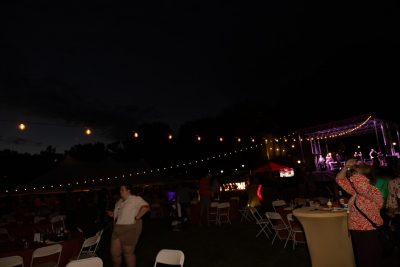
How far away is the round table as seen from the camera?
429 centimetres

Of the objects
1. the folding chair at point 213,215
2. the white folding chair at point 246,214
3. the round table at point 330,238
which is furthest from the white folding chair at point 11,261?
the white folding chair at point 246,214

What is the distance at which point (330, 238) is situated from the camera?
431 centimetres

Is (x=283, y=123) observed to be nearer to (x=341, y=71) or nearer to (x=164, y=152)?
(x=341, y=71)

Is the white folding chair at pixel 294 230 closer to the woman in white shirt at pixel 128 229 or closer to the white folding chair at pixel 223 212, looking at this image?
the woman in white shirt at pixel 128 229

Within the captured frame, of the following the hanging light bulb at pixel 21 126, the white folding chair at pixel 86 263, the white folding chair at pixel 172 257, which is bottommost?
the white folding chair at pixel 172 257

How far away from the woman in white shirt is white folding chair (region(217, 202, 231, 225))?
17.5 ft

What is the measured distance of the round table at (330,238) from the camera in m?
4.29

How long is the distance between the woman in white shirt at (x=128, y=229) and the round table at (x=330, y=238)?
2.27 m

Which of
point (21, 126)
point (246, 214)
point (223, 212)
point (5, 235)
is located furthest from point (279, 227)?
point (21, 126)

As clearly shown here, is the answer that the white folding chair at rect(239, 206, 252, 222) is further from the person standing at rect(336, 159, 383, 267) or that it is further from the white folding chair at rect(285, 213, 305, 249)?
the person standing at rect(336, 159, 383, 267)

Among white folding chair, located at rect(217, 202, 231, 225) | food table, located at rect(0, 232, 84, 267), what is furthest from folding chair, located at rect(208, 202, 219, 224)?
food table, located at rect(0, 232, 84, 267)

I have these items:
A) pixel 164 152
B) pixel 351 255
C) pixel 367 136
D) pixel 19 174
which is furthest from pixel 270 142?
pixel 19 174

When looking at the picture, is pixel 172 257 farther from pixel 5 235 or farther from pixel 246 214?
pixel 246 214

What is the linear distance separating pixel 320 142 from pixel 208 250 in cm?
1617
